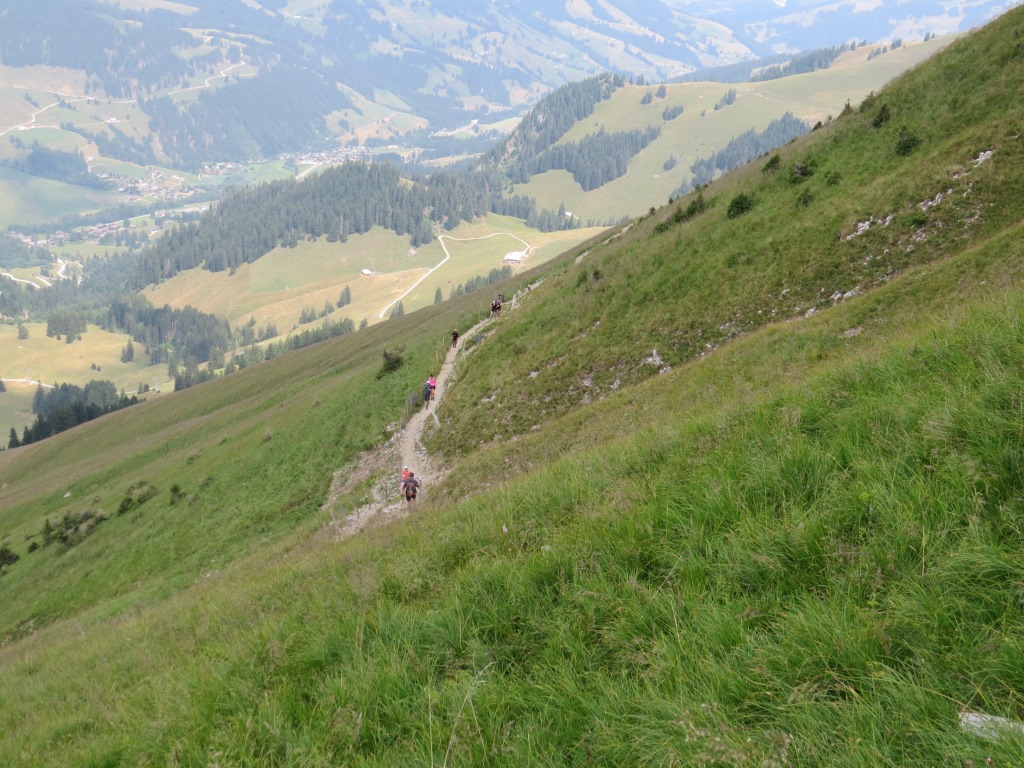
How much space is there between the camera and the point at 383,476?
28.7 m

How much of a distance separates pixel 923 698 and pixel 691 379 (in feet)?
57.1

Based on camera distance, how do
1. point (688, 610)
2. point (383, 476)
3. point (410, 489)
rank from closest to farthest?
point (688, 610), point (410, 489), point (383, 476)

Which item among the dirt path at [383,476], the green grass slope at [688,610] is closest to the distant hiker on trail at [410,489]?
the dirt path at [383,476]

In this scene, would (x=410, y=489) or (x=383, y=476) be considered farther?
(x=383, y=476)

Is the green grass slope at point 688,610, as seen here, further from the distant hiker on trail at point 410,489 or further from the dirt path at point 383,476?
the dirt path at point 383,476

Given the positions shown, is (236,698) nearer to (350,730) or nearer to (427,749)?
(350,730)

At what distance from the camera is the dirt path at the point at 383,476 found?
80.4ft

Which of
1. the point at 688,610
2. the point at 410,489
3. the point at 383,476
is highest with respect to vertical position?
the point at 688,610

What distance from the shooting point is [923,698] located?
2.95 meters

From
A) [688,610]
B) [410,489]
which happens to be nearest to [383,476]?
[410,489]

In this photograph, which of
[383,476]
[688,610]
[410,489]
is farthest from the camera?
[383,476]

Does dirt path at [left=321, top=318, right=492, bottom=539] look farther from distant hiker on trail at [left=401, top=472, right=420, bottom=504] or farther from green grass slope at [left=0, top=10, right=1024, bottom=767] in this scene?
green grass slope at [left=0, top=10, right=1024, bottom=767]

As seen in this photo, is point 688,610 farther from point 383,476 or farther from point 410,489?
point 383,476

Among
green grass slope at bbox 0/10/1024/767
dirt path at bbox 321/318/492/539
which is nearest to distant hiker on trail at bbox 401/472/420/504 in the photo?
dirt path at bbox 321/318/492/539
